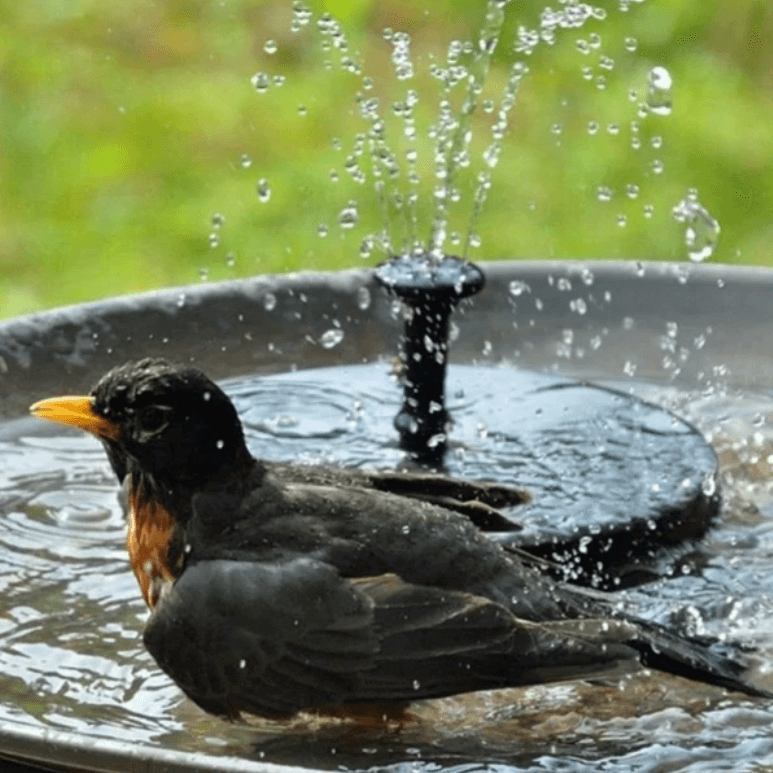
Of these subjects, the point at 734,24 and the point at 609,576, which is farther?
the point at 734,24

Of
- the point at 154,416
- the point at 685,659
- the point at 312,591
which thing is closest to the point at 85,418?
the point at 154,416

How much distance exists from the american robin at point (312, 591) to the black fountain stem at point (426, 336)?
65 cm

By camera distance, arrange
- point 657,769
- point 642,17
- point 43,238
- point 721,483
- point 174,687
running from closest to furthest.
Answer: point 657,769
point 174,687
point 721,483
point 43,238
point 642,17

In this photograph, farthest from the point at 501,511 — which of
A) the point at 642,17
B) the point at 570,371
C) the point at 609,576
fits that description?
the point at 642,17

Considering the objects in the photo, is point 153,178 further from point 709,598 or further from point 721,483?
point 709,598

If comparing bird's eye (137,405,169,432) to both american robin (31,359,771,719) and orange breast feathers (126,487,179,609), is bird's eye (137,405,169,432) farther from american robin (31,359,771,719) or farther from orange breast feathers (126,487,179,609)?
orange breast feathers (126,487,179,609)

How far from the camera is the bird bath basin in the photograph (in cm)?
285

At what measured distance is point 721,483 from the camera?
3836mm

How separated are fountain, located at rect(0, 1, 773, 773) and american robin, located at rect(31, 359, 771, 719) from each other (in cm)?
9

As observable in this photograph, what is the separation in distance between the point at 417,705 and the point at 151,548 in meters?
0.45

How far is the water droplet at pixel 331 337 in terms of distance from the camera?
14.5 feet

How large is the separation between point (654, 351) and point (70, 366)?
122 centimetres

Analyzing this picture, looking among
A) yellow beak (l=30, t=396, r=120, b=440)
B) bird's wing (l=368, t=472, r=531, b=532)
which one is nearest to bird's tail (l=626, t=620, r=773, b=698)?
bird's wing (l=368, t=472, r=531, b=532)

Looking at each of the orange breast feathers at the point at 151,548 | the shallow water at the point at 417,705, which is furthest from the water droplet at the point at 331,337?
the orange breast feathers at the point at 151,548
